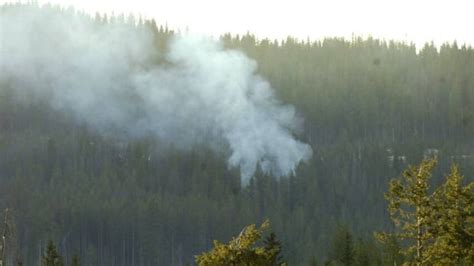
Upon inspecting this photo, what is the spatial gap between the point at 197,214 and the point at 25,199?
28.0m

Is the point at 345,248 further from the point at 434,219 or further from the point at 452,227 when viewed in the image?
the point at 434,219

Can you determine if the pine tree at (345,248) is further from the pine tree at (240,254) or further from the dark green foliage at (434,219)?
the pine tree at (240,254)

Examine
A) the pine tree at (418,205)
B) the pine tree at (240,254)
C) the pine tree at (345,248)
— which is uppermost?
the pine tree at (418,205)

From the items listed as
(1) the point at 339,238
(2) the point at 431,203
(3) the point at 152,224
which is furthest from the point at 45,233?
(2) the point at 431,203

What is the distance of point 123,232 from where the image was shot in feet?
621

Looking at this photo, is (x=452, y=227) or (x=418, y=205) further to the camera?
(x=452, y=227)

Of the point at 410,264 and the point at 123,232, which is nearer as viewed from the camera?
the point at 410,264

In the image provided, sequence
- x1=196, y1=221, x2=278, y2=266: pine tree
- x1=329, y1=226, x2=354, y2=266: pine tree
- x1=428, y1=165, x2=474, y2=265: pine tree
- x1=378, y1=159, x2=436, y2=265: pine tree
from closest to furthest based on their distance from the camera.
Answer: x1=196, y1=221, x2=278, y2=266: pine tree, x1=378, y1=159, x2=436, y2=265: pine tree, x1=428, y1=165, x2=474, y2=265: pine tree, x1=329, y1=226, x2=354, y2=266: pine tree

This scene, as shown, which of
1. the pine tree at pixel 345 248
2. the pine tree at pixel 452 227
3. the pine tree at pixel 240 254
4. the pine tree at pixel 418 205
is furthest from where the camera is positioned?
the pine tree at pixel 345 248

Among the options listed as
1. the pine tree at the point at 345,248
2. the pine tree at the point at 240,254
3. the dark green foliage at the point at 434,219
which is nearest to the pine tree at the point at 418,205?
the dark green foliage at the point at 434,219

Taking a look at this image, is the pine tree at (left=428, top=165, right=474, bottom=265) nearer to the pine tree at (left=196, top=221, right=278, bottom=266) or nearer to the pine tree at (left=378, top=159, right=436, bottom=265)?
the pine tree at (left=378, top=159, right=436, bottom=265)

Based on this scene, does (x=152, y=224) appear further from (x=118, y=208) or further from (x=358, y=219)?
(x=358, y=219)

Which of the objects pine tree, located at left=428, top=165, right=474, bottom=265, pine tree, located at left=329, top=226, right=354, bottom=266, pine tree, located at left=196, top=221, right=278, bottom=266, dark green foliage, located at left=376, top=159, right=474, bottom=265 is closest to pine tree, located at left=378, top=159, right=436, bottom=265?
dark green foliage, located at left=376, top=159, right=474, bottom=265

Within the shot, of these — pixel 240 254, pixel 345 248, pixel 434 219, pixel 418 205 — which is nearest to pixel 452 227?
pixel 434 219
